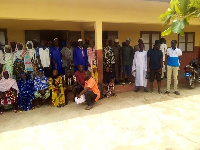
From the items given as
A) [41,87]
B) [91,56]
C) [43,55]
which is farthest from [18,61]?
[91,56]

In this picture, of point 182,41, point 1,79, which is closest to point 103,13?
point 1,79

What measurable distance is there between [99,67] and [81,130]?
256 centimetres

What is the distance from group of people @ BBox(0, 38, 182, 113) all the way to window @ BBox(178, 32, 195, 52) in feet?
14.3

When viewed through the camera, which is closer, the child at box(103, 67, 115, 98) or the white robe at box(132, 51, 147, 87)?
the child at box(103, 67, 115, 98)

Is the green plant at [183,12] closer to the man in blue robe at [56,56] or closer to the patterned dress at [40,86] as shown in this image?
the patterned dress at [40,86]

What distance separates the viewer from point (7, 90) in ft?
15.1

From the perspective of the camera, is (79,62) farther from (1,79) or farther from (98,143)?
(98,143)

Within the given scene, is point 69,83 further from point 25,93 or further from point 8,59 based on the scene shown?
point 8,59

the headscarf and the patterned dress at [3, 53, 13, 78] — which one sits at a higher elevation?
the patterned dress at [3, 53, 13, 78]

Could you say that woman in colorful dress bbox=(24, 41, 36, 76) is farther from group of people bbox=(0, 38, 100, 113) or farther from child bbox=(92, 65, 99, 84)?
child bbox=(92, 65, 99, 84)

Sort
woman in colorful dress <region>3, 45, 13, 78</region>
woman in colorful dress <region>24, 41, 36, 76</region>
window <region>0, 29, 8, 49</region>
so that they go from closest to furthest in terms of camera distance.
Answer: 1. woman in colorful dress <region>3, 45, 13, 78</region>
2. woman in colorful dress <region>24, 41, 36, 76</region>
3. window <region>0, 29, 8, 49</region>

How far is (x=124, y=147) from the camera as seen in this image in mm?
2957

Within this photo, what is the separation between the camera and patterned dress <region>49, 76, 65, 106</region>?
4926 mm

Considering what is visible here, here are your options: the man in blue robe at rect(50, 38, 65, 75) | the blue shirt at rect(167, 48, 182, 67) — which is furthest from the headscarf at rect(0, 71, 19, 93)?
the blue shirt at rect(167, 48, 182, 67)
